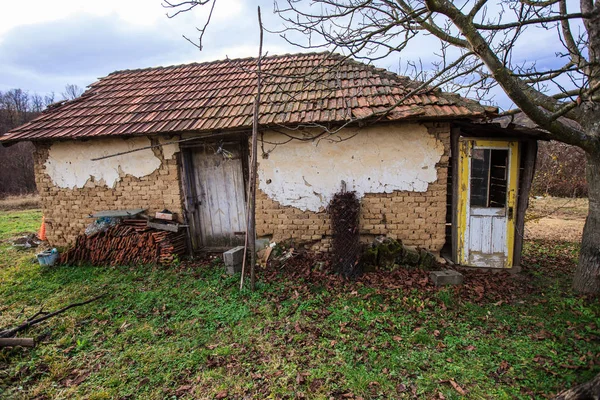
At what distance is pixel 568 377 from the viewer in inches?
117

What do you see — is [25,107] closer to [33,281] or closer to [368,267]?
[33,281]

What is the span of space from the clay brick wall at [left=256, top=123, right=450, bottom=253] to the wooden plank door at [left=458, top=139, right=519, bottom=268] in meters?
0.38

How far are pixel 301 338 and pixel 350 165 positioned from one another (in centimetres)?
316

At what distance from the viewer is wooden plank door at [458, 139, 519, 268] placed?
530 cm

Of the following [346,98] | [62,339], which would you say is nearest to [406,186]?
[346,98]

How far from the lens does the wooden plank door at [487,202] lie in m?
Answer: 5.30

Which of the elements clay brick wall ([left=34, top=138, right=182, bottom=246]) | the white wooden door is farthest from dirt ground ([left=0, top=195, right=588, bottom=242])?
clay brick wall ([left=34, top=138, right=182, bottom=246])

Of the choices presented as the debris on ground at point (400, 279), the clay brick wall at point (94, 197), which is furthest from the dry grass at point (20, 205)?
the debris on ground at point (400, 279)

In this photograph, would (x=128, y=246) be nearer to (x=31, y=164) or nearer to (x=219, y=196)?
(x=219, y=196)

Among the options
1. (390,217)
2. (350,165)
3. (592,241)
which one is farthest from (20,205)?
(592,241)

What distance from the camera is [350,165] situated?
18.6 feet

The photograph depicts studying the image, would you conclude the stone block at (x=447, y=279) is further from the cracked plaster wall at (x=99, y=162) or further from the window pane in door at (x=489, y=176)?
the cracked plaster wall at (x=99, y=162)

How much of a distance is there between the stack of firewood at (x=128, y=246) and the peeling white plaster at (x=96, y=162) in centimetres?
108

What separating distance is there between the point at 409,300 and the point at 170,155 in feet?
17.1
